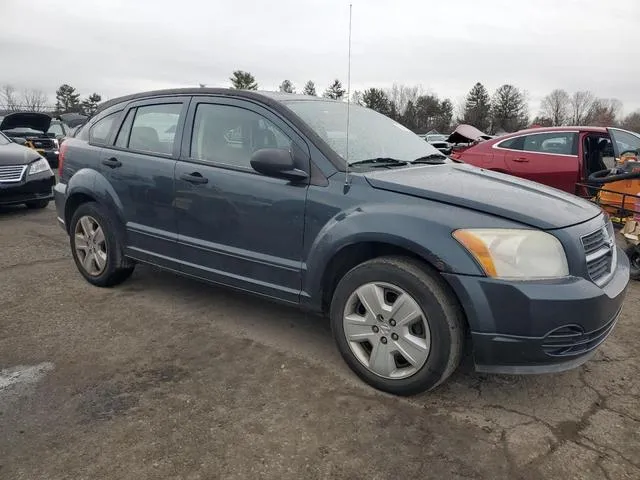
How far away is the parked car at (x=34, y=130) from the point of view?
40.7 ft

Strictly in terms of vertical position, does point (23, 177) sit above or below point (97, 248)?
above

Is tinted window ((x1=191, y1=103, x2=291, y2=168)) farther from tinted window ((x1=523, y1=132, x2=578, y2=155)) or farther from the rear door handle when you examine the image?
tinted window ((x1=523, y1=132, x2=578, y2=155))

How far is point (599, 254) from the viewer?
2.81m

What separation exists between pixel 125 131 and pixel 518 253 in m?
3.33

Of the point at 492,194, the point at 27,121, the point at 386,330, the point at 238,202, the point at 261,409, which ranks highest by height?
the point at 27,121

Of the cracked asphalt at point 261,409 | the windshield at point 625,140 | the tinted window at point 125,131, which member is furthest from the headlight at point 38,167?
the windshield at point 625,140

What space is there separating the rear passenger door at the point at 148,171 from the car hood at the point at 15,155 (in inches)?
178

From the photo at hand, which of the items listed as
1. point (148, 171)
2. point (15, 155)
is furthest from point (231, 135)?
point (15, 155)

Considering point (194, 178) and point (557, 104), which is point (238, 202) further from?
point (557, 104)

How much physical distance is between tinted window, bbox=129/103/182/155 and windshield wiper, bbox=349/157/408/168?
5.04 feet

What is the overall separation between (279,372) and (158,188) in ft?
5.56

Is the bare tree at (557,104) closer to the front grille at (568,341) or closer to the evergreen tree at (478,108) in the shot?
the evergreen tree at (478,108)

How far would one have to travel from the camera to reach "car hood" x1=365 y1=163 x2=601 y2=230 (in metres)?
2.65

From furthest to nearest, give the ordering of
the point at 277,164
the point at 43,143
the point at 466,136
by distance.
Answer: the point at 43,143 → the point at 466,136 → the point at 277,164
